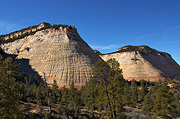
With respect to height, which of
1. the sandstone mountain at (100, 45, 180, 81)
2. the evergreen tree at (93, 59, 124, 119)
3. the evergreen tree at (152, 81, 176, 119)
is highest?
the sandstone mountain at (100, 45, 180, 81)

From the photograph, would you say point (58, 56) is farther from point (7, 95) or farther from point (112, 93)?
point (112, 93)

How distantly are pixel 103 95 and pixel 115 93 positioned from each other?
1.24 metres

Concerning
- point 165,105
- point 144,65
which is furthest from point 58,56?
point 144,65

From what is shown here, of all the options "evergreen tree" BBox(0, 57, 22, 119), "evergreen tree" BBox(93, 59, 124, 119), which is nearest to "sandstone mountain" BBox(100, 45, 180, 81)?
"evergreen tree" BBox(93, 59, 124, 119)

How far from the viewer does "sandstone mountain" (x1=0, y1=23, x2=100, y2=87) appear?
170ft

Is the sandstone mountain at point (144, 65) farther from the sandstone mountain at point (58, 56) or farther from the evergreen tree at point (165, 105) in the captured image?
the evergreen tree at point (165, 105)

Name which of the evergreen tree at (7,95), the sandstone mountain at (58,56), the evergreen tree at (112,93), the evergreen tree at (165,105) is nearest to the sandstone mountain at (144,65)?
the sandstone mountain at (58,56)

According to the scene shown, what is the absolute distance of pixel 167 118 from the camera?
50.2 ft

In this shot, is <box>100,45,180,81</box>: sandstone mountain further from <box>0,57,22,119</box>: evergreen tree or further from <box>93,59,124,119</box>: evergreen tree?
<box>0,57,22,119</box>: evergreen tree

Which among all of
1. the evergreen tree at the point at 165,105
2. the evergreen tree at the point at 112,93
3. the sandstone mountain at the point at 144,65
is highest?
the sandstone mountain at the point at 144,65

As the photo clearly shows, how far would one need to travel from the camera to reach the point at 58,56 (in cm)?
5688

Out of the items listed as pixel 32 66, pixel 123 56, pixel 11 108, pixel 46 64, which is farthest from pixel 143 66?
pixel 11 108

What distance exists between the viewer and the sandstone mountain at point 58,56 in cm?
5172

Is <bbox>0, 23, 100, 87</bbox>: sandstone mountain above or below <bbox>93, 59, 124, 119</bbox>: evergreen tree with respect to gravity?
above
